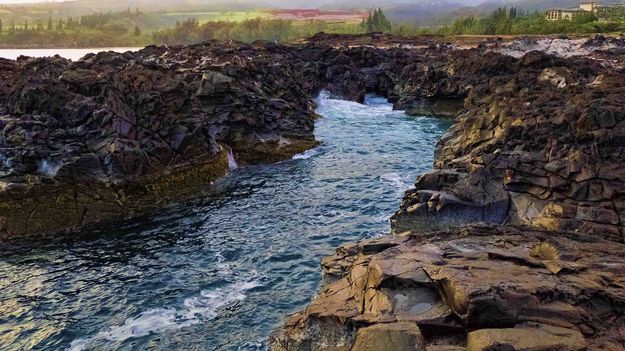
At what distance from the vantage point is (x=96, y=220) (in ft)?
86.8

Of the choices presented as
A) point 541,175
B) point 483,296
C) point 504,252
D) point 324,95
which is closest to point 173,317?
point 504,252

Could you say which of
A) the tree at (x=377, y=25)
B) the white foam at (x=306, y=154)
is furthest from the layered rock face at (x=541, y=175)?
the tree at (x=377, y=25)

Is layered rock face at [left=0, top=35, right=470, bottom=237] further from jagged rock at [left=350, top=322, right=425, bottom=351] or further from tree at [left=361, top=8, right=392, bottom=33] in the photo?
tree at [left=361, top=8, right=392, bottom=33]

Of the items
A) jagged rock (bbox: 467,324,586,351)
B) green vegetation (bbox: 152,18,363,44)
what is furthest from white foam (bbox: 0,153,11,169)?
green vegetation (bbox: 152,18,363,44)

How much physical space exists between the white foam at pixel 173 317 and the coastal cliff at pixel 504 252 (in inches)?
183

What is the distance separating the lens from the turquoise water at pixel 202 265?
17.1m

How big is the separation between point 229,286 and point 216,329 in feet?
10.0

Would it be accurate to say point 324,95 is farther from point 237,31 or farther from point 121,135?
point 237,31

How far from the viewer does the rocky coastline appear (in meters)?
10.8

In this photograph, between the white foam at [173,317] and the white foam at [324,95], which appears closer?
the white foam at [173,317]

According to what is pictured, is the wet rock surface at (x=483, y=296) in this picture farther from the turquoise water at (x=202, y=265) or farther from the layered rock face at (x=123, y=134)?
the layered rock face at (x=123, y=134)

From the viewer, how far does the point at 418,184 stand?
23719 millimetres

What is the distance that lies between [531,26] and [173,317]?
122040 millimetres

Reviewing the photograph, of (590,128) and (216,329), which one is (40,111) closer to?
(216,329)
